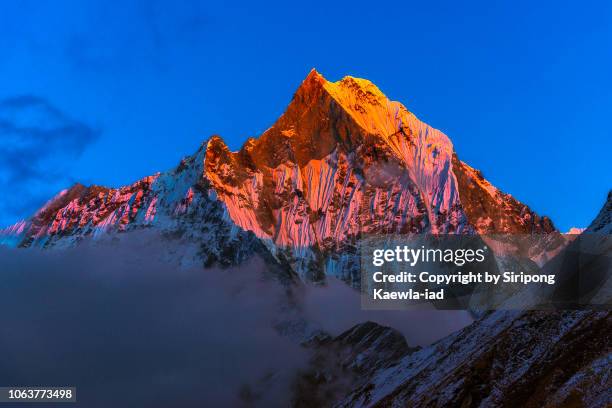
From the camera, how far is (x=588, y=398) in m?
179

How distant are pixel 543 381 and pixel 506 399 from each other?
696cm

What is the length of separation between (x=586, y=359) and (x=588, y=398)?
17.1 meters

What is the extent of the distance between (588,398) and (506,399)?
69.2ft

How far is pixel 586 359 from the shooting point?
19525 cm

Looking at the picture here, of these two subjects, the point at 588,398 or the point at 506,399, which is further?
the point at 506,399

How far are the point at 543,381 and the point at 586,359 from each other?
26.3 ft

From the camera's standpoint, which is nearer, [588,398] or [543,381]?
[588,398]

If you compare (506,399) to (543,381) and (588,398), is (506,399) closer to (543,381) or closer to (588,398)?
(543,381)

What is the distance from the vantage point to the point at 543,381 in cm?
19600

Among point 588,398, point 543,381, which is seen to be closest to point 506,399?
point 543,381

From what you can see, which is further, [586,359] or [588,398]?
[586,359]

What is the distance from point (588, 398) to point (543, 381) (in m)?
17.3

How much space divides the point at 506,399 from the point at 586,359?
14.9m
